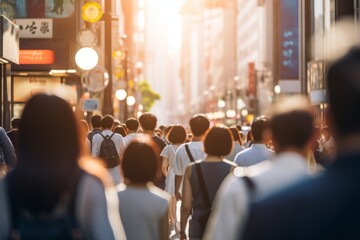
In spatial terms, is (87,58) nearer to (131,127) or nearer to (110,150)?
(131,127)

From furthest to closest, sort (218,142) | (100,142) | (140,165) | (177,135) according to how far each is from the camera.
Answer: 1. (100,142)
2. (177,135)
3. (218,142)
4. (140,165)

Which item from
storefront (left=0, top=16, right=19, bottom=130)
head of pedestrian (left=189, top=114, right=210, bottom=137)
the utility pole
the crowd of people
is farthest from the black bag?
the utility pole

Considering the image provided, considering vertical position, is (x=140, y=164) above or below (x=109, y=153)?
above

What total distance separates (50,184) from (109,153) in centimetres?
1192

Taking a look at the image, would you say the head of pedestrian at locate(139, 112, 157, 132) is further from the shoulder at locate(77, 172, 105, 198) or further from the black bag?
the shoulder at locate(77, 172, 105, 198)

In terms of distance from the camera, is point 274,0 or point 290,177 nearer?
point 290,177

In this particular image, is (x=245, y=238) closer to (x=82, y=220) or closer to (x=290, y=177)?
(x=290, y=177)

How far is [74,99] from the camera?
41094mm

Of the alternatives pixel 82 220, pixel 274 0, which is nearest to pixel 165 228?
pixel 82 220

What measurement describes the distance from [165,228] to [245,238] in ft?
10.1

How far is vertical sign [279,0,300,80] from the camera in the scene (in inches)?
3223

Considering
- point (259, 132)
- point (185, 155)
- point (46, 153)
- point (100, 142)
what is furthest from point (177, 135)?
point (46, 153)

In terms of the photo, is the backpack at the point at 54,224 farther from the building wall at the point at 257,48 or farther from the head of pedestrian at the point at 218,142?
the building wall at the point at 257,48

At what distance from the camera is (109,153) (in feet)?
54.6
